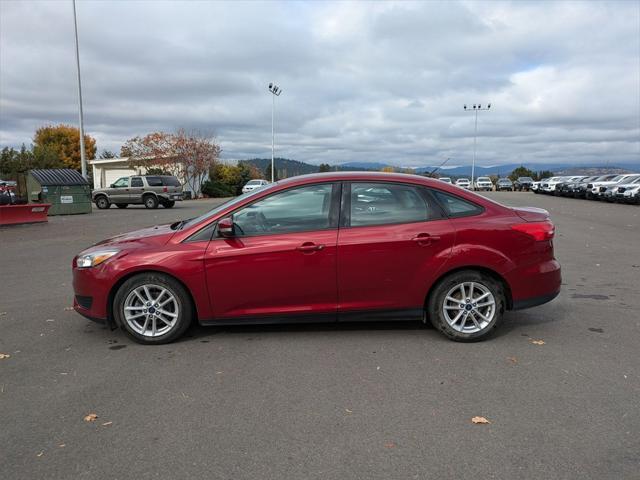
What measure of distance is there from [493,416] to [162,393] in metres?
2.40

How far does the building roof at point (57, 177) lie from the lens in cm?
2189

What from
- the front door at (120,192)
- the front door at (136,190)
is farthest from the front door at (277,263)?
the front door at (120,192)

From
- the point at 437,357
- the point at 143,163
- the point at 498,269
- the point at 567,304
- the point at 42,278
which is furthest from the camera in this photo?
the point at 143,163

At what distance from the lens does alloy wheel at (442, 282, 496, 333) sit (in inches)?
193

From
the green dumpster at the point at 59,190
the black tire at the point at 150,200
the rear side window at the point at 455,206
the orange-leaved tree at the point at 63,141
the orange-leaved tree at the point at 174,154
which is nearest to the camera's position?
the rear side window at the point at 455,206

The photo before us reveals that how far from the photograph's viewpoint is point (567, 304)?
6328mm

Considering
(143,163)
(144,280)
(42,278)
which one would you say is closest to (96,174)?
(143,163)

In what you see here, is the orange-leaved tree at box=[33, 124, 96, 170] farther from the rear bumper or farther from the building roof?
the rear bumper

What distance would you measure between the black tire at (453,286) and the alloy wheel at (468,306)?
2cm

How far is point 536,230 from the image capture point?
16.4 feet

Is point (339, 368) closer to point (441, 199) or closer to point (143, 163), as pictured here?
point (441, 199)

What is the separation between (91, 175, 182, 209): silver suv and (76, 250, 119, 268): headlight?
76.7 ft

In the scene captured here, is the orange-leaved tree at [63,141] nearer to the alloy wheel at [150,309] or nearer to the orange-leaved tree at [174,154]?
the orange-leaved tree at [174,154]

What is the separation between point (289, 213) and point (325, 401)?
190cm
